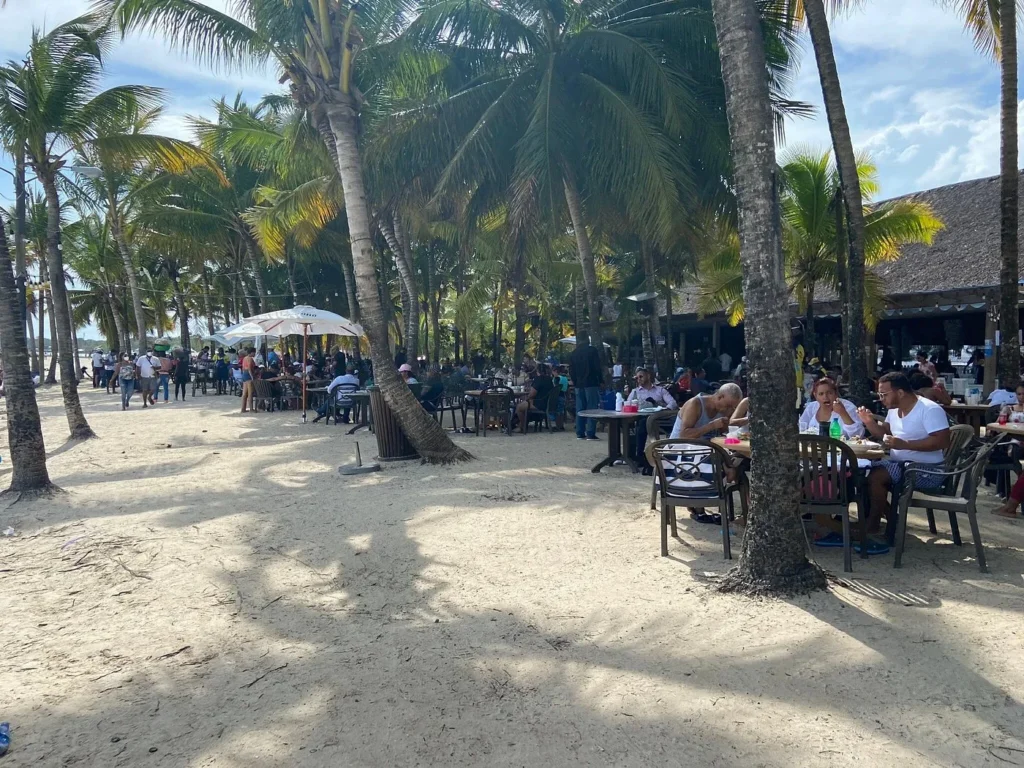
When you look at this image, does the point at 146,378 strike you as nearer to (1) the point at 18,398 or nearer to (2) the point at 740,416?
(1) the point at 18,398

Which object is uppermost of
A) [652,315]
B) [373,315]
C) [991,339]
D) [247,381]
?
[652,315]

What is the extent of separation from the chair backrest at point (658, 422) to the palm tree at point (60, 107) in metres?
9.89

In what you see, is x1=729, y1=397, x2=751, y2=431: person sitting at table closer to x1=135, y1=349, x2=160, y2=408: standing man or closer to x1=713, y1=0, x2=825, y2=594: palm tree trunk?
x1=713, y1=0, x2=825, y2=594: palm tree trunk

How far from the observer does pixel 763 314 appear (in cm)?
417

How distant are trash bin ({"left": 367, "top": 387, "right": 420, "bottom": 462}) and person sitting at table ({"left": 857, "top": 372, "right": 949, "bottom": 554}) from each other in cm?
594

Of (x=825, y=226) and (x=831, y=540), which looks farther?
(x=825, y=226)

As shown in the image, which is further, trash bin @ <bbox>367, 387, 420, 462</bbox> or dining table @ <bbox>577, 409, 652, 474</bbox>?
trash bin @ <bbox>367, 387, 420, 462</bbox>

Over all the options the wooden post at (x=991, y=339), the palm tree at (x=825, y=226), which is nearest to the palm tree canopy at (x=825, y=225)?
the palm tree at (x=825, y=226)

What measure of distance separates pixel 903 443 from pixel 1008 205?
594 cm

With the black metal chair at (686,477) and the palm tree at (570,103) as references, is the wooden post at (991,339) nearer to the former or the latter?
the palm tree at (570,103)

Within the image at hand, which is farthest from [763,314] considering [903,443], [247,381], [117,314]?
[117,314]

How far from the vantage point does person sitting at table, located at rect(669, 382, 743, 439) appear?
630 centimetres

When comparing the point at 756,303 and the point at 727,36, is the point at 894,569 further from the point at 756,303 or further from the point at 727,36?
the point at 727,36

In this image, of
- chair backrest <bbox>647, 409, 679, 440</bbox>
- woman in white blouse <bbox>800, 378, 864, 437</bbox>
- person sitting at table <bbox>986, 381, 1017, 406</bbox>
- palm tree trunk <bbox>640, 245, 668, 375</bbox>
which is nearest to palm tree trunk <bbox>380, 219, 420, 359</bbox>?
palm tree trunk <bbox>640, 245, 668, 375</bbox>
